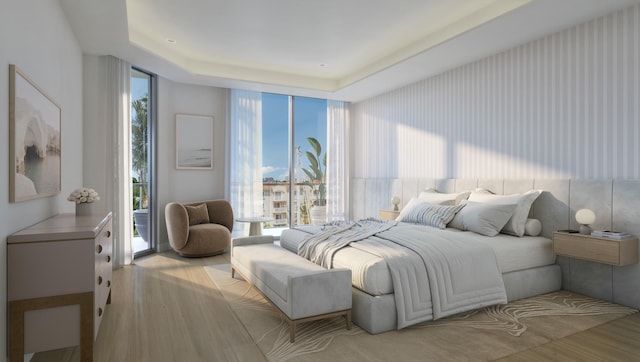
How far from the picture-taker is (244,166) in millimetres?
6531

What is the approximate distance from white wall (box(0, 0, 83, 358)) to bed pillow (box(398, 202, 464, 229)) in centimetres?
371

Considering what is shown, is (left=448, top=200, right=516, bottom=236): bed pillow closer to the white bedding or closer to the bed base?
the white bedding

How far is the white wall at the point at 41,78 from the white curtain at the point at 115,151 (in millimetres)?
257

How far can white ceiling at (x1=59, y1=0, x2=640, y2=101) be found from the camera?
3.58 meters

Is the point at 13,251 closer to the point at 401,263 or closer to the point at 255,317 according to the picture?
the point at 255,317

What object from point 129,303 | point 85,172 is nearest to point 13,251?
point 129,303

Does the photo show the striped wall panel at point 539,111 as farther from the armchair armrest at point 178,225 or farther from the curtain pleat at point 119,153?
the curtain pleat at point 119,153

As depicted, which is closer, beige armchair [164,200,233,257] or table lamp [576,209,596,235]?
table lamp [576,209,596,235]

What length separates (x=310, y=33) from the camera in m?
4.56

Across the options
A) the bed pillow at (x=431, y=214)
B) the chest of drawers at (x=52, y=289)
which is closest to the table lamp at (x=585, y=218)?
the bed pillow at (x=431, y=214)

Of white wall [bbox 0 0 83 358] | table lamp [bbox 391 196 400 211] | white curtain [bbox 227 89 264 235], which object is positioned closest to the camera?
white wall [bbox 0 0 83 358]

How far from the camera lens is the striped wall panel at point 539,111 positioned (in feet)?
10.9

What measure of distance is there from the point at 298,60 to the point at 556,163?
369 cm

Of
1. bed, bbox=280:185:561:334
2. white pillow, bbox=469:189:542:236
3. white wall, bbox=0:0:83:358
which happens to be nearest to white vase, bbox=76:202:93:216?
white wall, bbox=0:0:83:358
